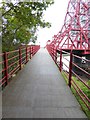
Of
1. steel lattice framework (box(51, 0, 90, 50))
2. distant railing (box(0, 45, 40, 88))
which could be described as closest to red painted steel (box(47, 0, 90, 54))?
steel lattice framework (box(51, 0, 90, 50))

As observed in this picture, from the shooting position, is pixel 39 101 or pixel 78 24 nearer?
pixel 39 101

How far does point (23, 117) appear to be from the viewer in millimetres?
3924

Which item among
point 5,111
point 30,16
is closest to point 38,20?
point 30,16

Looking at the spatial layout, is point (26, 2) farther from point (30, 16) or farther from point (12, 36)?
point (12, 36)

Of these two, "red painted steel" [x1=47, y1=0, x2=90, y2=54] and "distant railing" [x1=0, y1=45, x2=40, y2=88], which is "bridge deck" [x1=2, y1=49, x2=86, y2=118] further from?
"red painted steel" [x1=47, y1=0, x2=90, y2=54]

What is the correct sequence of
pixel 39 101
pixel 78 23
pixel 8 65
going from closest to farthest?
pixel 39 101 < pixel 8 65 < pixel 78 23

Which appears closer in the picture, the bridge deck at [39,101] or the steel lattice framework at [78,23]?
the bridge deck at [39,101]

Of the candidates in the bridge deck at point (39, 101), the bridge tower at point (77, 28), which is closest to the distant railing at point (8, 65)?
the bridge deck at point (39, 101)

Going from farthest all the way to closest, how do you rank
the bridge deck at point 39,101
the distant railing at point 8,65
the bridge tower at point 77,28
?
1. the bridge tower at point 77,28
2. the distant railing at point 8,65
3. the bridge deck at point 39,101

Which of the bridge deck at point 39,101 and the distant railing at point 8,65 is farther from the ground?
the distant railing at point 8,65

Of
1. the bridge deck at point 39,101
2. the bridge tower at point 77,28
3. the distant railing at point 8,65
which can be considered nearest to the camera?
the bridge deck at point 39,101

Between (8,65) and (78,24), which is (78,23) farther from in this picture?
(8,65)

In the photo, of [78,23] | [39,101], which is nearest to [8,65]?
[39,101]

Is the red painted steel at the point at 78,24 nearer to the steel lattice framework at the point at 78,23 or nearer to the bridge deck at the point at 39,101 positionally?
the steel lattice framework at the point at 78,23
